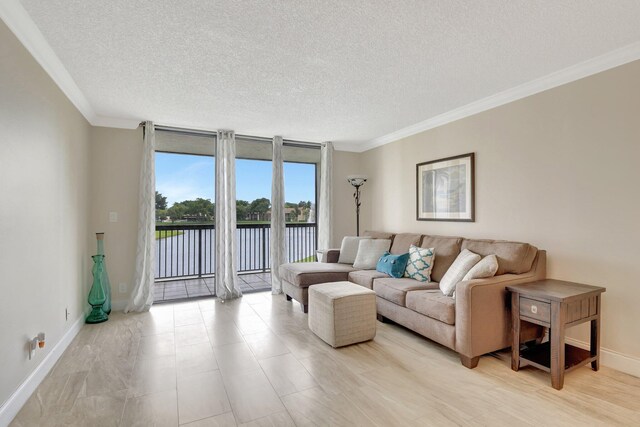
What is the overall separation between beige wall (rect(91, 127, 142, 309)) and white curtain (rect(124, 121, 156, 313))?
14 centimetres

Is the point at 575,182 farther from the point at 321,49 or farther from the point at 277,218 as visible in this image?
the point at 277,218

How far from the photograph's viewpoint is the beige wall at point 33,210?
5.94 feet

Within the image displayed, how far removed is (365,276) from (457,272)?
1138 mm

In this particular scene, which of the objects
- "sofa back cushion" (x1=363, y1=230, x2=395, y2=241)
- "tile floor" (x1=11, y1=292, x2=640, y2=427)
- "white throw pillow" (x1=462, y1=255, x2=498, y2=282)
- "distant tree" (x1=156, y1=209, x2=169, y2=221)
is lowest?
"tile floor" (x1=11, y1=292, x2=640, y2=427)

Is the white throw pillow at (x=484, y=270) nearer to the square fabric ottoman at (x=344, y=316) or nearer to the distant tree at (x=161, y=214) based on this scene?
the square fabric ottoman at (x=344, y=316)

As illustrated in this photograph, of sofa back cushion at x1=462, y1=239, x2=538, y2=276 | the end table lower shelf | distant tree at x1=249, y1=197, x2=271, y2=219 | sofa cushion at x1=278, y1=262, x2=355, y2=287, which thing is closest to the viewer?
the end table lower shelf

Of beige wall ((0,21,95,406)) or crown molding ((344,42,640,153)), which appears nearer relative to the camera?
beige wall ((0,21,95,406))

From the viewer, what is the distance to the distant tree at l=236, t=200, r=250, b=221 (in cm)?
538

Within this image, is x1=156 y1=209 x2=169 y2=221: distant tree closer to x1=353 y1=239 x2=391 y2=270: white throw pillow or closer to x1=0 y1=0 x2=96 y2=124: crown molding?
x1=0 y1=0 x2=96 y2=124: crown molding

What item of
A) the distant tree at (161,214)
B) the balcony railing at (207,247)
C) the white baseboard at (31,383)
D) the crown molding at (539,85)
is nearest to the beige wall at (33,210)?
the white baseboard at (31,383)

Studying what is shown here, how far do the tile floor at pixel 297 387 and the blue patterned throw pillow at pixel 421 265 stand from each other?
66 centimetres

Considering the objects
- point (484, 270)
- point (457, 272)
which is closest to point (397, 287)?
point (457, 272)

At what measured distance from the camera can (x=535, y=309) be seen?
7.46 feet

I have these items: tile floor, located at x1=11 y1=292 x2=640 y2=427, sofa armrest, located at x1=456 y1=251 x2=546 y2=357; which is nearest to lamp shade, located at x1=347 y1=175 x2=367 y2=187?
tile floor, located at x1=11 y1=292 x2=640 y2=427
